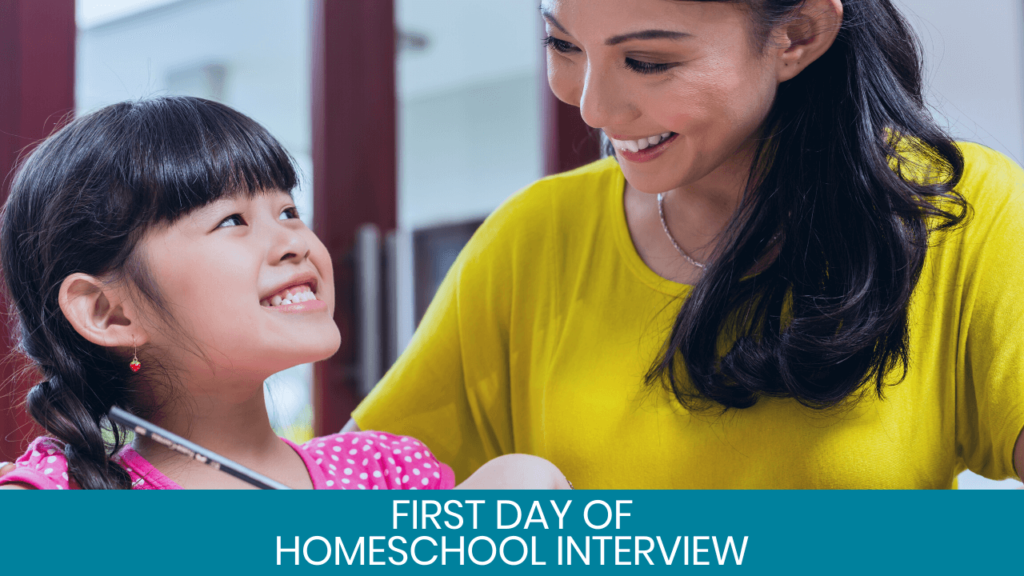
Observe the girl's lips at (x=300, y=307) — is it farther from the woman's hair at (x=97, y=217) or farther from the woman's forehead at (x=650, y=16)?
the woman's forehead at (x=650, y=16)

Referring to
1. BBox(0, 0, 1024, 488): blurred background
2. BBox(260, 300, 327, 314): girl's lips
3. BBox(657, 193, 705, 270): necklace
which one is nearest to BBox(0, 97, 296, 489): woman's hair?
BBox(260, 300, 327, 314): girl's lips

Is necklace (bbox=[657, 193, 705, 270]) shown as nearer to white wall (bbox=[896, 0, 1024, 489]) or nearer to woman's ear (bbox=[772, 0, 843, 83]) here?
woman's ear (bbox=[772, 0, 843, 83])

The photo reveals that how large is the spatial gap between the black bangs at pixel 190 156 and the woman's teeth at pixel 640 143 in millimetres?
335

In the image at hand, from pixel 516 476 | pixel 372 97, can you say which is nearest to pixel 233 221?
pixel 516 476

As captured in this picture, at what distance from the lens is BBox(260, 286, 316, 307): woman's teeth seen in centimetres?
79

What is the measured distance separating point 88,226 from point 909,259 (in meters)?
0.76

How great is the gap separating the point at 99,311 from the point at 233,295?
0.13 m

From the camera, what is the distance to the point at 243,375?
793 millimetres

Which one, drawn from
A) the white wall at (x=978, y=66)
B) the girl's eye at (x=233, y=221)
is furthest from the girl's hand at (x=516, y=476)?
the white wall at (x=978, y=66)

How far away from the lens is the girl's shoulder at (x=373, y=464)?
2.90ft
